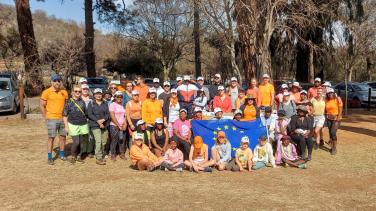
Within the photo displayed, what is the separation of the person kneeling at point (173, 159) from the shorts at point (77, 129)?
1.92 m

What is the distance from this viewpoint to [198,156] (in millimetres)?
9531

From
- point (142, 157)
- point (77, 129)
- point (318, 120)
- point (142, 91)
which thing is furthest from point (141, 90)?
point (318, 120)

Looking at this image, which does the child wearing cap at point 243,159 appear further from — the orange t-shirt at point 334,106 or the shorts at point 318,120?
the orange t-shirt at point 334,106

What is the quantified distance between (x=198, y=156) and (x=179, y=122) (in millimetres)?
958

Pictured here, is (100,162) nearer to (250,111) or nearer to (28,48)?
(250,111)

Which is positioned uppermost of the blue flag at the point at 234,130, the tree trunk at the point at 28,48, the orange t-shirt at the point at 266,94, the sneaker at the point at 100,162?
the tree trunk at the point at 28,48

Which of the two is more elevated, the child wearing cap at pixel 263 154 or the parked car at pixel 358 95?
the parked car at pixel 358 95

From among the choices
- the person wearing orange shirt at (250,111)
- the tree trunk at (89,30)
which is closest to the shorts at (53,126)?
the person wearing orange shirt at (250,111)

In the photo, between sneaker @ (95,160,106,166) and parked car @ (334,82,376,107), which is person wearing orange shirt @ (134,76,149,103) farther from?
parked car @ (334,82,376,107)

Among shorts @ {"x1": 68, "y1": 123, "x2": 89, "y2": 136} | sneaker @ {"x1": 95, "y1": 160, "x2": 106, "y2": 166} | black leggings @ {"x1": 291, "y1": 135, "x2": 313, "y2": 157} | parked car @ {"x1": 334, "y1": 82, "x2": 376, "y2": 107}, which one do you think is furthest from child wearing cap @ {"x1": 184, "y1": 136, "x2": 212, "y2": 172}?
parked car @ {"x1": 334, "y1": 82, "x2": 376, "y2": 107}

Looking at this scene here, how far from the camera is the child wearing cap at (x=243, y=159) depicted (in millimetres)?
9406

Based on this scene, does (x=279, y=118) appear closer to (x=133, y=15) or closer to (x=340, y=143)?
(x=340, y=143)

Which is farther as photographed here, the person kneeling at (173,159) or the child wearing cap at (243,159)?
the child wearing cap at (243,159)

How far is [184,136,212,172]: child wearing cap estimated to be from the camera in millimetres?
9289
